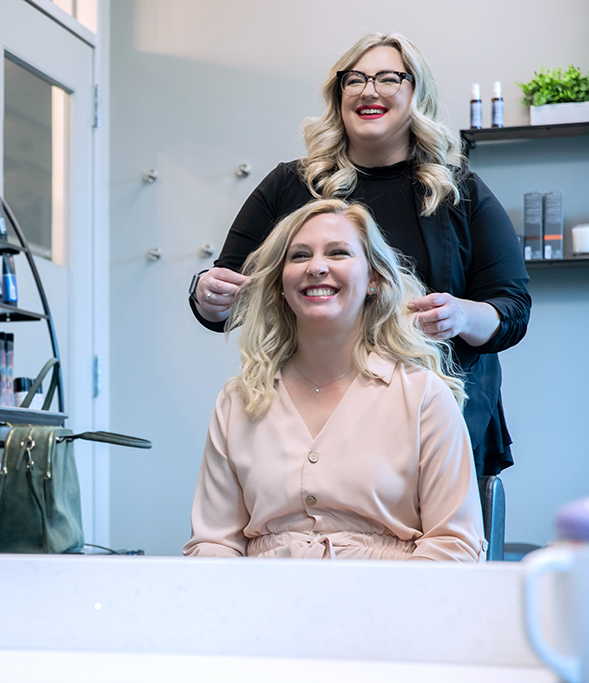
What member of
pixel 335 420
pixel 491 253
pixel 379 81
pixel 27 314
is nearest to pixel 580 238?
pixel 491 253

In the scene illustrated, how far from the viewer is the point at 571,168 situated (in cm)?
104

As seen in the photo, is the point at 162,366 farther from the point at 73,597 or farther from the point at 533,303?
the point at 533,303

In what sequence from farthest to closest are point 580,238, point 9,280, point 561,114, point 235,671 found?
point 9,280
point 580,238
point 561,114
point 235,671

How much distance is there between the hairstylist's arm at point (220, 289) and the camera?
1065 millimetres

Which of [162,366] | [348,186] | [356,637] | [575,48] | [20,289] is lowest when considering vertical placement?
[356,637]

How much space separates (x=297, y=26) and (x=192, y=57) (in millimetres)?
165

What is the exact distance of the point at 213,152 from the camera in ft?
3.69

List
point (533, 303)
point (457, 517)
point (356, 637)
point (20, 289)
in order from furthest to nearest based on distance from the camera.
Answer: point (20, 289) < point (533, 303) < point (457, 517) < point (356, 637)

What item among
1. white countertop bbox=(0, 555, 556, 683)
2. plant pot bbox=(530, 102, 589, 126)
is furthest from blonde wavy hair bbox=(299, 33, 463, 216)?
white countertop bbox=(0, 555, 556, 683)

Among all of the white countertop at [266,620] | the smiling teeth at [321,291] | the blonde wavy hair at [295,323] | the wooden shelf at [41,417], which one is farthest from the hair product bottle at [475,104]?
the wooden shelf at [41,417]

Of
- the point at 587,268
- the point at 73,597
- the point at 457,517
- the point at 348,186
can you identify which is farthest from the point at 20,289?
the point at 587,268

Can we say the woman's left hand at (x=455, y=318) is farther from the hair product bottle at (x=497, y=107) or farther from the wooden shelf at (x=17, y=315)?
the wooden shelf at (x=17, y=315)

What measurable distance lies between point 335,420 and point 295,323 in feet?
0.57

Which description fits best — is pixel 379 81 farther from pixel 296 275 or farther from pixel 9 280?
pixel 9 280
